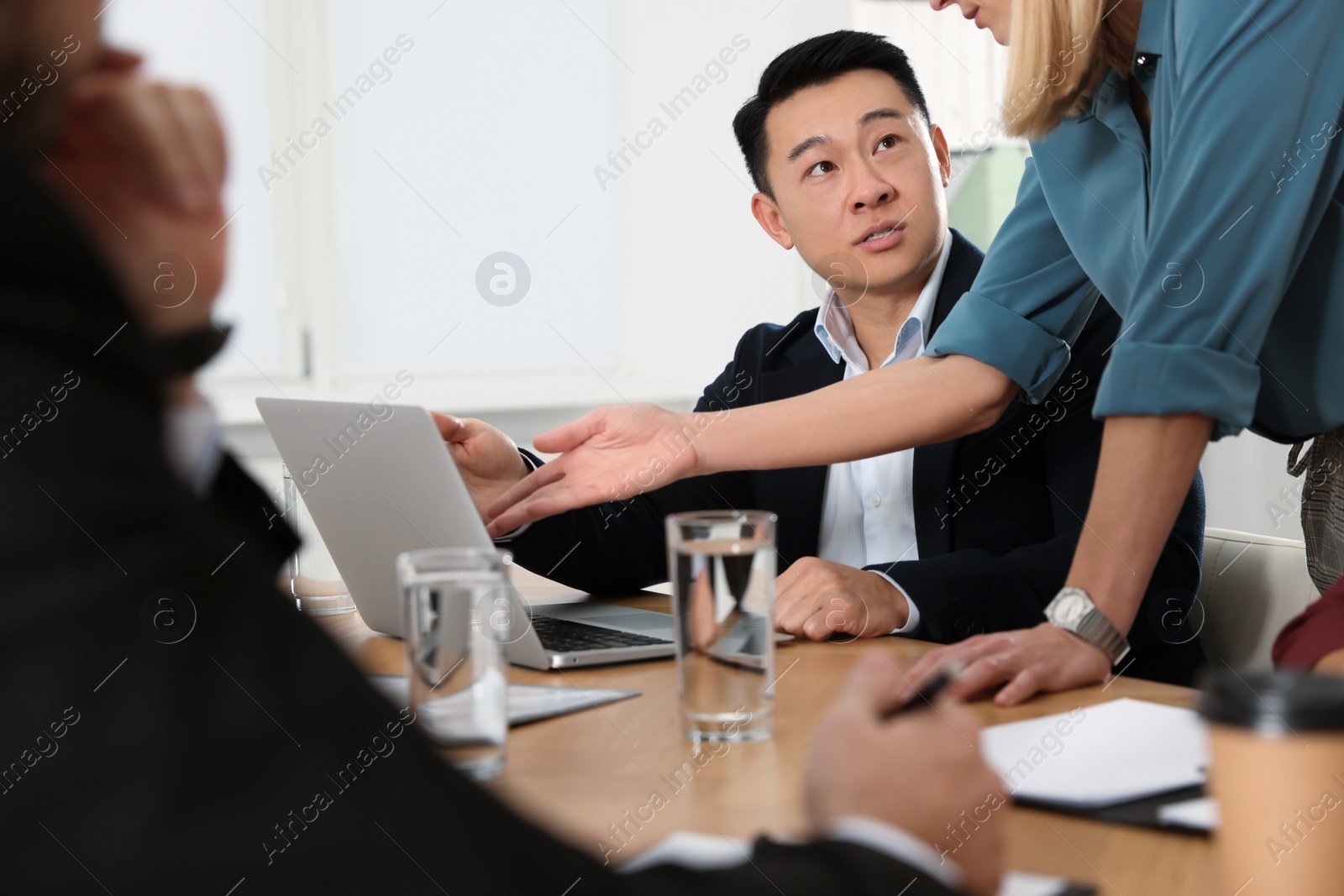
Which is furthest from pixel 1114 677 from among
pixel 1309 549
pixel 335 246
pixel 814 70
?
pixel 335 246

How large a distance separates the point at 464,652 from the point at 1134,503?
2.19 ft

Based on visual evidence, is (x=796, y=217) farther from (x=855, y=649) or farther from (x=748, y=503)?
(x=855, y=649)

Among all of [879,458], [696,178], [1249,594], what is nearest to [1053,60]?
[1249,594]

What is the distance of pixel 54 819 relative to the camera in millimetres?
300

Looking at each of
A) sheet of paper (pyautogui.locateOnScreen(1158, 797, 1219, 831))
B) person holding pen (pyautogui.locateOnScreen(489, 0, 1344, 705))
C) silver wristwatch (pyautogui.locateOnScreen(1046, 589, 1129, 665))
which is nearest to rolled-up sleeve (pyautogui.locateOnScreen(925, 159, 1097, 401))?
person holding pen (pyautogui.locateOnScreen(489, 0, 1344, 705))

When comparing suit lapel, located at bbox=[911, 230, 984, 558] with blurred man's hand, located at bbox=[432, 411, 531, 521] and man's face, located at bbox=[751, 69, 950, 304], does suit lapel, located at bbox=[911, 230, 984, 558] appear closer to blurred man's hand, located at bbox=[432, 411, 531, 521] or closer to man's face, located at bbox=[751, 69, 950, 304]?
man's face, located at bbox=[751, 69, 950, 304]

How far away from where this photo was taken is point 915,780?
1.63 ft

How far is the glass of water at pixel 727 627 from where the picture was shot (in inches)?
34.8

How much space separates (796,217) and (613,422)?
74 centimetres

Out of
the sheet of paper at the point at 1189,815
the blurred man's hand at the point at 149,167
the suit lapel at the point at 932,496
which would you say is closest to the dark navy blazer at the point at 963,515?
the suit lapel at the point at 932,496

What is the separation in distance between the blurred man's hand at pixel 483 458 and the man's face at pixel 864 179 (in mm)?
711

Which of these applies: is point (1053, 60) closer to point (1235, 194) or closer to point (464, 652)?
point (1235, 194)

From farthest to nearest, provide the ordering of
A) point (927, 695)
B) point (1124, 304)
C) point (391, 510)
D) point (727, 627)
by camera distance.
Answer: point (1124, 304) < point (391, 510) < point (727, 627) < point (927, 695)

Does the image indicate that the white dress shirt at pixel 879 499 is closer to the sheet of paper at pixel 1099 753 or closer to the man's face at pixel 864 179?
the man's face at pixel 864 179
